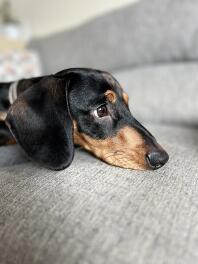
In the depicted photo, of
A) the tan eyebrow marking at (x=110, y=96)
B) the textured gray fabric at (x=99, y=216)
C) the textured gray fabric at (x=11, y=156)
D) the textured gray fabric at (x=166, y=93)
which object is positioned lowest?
the textured gray fabric at (x=166, y=93)

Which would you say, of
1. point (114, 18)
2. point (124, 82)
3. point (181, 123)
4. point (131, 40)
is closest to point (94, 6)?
point (114, 18)

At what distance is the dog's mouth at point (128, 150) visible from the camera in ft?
3.53

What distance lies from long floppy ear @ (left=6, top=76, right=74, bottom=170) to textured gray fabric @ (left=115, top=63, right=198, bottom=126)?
100 centimetres

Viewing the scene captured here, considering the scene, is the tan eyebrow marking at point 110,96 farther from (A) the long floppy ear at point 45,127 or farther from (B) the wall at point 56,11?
(B) the wall at point 56,11

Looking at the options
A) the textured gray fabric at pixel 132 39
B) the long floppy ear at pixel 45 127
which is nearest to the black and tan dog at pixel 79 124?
the long floppy ear at pixel 45 127

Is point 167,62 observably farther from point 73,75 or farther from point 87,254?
point 87,254

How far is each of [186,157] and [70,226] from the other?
0.60 meters

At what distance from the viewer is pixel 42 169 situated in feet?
3.59

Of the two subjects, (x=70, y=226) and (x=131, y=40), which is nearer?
(x=70, y=226)

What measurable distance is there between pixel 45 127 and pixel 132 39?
1.44 m

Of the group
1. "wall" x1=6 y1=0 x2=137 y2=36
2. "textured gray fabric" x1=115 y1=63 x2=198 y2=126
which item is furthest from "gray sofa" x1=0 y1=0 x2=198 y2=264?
"wall" x1=6 y1=0 x2=137 y2=36

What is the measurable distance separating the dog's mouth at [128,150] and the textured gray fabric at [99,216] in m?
0.04

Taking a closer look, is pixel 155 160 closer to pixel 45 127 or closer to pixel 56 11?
pixel 45 127

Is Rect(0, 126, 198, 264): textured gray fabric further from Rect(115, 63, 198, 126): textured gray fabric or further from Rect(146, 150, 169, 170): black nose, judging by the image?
Rect(115, 63, 198, 126): textured gray fabric
